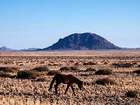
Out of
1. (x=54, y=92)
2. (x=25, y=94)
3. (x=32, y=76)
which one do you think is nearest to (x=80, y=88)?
(x=54, y=92)

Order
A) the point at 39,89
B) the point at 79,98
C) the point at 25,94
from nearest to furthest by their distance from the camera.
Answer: the point at 79,98, the point at 25,94, the point at 39,89

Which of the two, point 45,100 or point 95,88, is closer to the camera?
point 45,100

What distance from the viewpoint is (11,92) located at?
25.7 metres

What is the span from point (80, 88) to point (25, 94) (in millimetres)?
3166

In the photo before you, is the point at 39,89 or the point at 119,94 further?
the point at 39,89

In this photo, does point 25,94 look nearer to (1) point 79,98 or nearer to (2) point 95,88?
(1) point 79,98

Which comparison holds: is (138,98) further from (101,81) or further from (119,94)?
(101,81)

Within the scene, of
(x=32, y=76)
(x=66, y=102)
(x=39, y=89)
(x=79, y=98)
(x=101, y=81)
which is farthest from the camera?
(x=32, y=76)

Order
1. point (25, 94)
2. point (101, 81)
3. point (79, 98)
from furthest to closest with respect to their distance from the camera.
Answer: point (101, 81) → point (25, 94) → point (79, 98)

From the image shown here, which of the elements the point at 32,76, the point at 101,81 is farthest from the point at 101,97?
the point at 32,76

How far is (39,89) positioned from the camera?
27.7 meters

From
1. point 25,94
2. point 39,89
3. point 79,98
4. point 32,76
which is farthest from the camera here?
point 32,76

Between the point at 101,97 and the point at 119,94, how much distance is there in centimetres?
182

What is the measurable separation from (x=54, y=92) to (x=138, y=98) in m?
4.94
